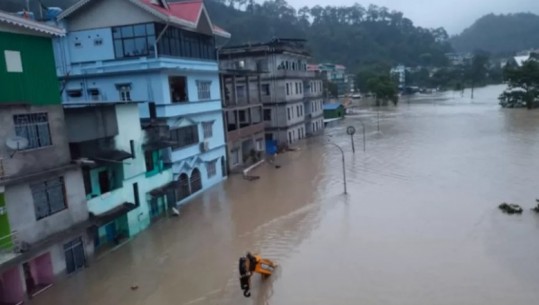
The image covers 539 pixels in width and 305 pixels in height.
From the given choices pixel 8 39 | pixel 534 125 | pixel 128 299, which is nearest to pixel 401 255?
pixel 128 299

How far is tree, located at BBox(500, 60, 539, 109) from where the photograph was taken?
66.1 m

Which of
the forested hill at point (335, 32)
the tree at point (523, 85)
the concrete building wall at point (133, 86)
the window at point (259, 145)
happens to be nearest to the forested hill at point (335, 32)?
the forested hill at point (335, 32)

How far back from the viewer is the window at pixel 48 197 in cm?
1411

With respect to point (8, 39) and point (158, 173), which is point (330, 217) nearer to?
point (158, 173)

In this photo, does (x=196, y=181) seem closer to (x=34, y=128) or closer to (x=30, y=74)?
(x=34, y=128)

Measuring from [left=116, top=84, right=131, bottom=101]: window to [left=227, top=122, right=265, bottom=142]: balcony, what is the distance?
8716 millimetres

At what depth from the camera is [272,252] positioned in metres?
17.1

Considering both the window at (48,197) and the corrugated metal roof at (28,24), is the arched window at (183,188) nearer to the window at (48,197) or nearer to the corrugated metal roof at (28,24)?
the window at (48,197)

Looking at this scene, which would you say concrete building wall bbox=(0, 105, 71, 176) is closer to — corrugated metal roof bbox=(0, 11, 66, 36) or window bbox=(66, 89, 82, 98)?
corrugated metal roof bbox=(0, 11, 66, 36)

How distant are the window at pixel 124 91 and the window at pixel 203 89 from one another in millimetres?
4300

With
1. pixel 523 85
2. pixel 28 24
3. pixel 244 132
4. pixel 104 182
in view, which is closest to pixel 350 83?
pixel 523 85

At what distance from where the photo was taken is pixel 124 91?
24.3 m

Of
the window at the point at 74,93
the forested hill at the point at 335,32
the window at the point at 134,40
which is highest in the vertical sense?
the forested hill at the point at 335,32

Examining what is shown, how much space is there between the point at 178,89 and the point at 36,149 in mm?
12429
